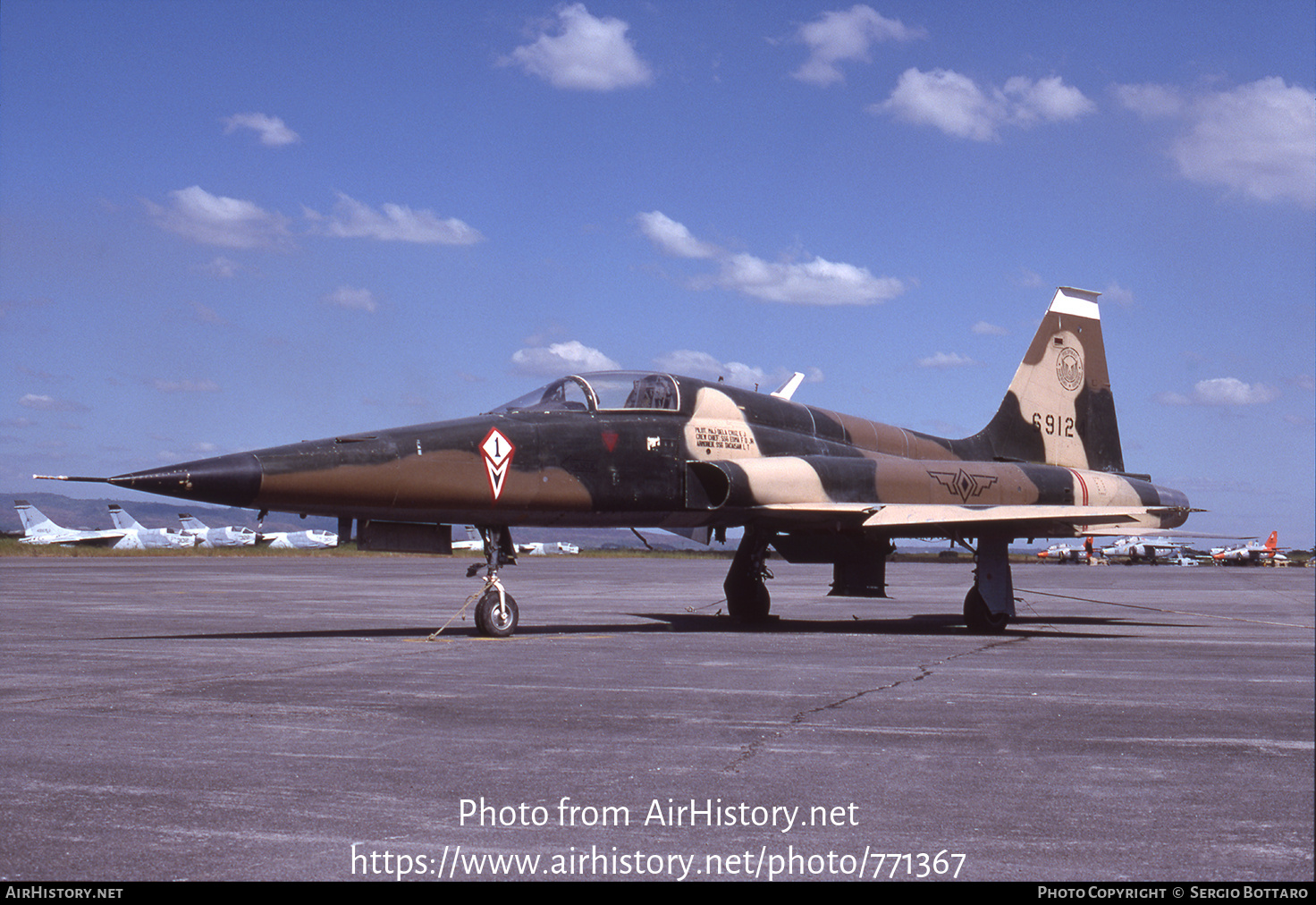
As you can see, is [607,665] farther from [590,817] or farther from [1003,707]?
[590,817]

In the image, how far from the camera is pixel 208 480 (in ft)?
36.9

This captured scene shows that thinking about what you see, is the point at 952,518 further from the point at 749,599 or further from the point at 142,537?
the point at 142,537

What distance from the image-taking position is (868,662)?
1153cm

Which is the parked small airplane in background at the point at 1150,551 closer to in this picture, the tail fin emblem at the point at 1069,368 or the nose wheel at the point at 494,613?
the tail fin emblem at the point at 1069,368

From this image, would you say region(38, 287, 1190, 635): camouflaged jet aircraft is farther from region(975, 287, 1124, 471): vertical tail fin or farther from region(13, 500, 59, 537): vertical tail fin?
region(13, 500, 59, 537): vertical tail fin

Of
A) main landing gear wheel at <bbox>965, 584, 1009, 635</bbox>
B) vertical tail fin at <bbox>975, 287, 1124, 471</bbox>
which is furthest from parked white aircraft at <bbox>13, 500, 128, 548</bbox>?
main landing gear wheel at <bbox>965, 584, 1009, 635</bbox>

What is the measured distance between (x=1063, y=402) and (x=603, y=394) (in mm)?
10011

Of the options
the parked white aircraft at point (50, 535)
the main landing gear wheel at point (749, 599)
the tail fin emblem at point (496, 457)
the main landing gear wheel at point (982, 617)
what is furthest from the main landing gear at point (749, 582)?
the parked white aircraft at point (50, 535)

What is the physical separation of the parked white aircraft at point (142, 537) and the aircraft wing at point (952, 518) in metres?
78.8

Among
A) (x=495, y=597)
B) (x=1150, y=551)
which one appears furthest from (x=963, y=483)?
(x=1150, y=551)

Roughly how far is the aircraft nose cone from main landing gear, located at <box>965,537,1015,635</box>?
33.0ft

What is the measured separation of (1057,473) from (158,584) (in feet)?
75.9
